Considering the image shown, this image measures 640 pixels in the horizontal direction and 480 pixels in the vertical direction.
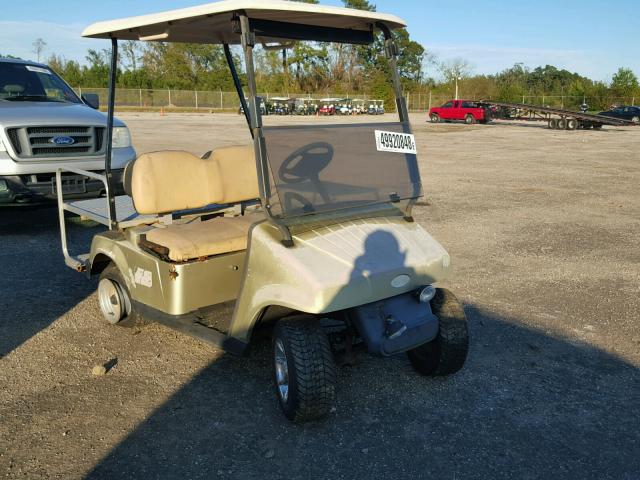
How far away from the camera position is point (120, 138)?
25.4ft

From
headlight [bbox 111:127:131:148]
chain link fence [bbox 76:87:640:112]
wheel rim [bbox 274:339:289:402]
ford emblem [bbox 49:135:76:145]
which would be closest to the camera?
wheel rim [bbox 274:339:289:402]

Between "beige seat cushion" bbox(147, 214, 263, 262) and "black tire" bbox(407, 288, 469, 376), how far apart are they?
1.26 meters

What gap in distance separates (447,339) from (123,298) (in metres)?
2.31

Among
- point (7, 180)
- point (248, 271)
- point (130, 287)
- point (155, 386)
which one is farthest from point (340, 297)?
point (7, 180)

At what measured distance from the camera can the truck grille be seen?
6.89m

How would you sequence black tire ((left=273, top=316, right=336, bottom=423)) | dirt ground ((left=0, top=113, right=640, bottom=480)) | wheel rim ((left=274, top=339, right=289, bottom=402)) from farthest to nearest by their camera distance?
wheel rim ((left=274, top=339, right=289, bottom=402)), black tire ((left=273, top=316, right=336, bottom=423)), dirt ground ((left=0, top=113, right=640, bottom=480))

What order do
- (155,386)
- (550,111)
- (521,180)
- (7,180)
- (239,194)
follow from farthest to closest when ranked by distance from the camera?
(550,111), (521,180), (7,180), (239,194), (155,386)

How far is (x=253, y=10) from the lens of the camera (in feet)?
10.4

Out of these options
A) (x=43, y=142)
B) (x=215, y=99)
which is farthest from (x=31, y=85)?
(x=215, y=99)

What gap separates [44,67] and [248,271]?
6.61 meters

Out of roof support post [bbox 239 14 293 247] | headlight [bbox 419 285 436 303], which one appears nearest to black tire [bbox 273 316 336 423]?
roof support post [bbox 239 14 293 247]

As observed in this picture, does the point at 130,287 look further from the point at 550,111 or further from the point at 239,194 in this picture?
the point at 550,111

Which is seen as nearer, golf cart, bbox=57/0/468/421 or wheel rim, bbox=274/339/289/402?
golf cart, bbox=57/0/468/421

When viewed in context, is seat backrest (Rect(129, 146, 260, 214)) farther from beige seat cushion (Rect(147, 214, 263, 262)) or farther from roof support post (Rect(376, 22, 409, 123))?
roof support post (Rect(376, 22, 409, 123))
